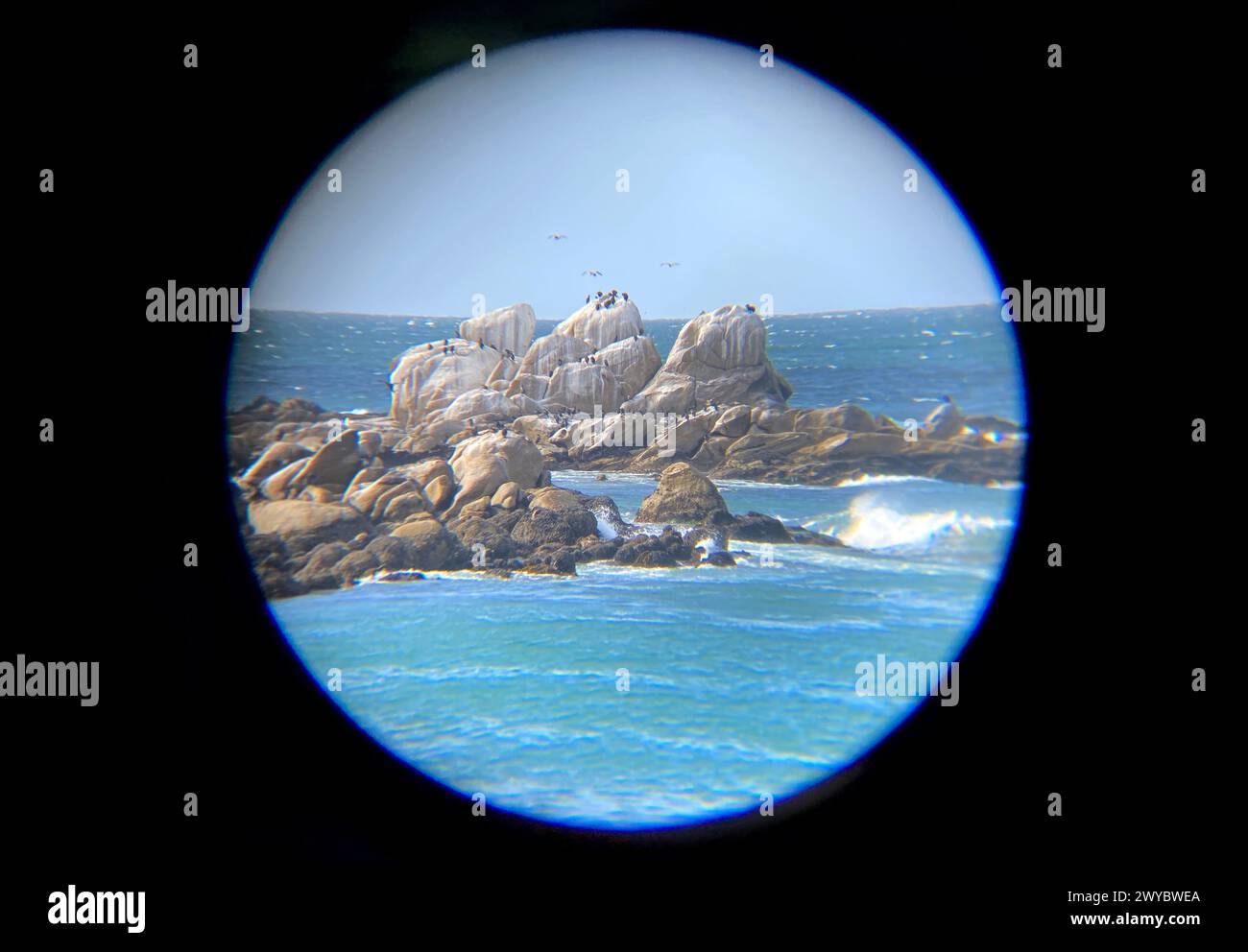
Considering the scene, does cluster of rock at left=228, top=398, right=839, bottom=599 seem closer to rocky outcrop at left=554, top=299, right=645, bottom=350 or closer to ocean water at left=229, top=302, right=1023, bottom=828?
ocean water at left=229, top=302, right=1023, bottom=828

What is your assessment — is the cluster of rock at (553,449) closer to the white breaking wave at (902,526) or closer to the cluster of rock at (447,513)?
the cluster of rock at (447,513)

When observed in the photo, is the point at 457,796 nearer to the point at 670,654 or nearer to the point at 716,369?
the point at 670,654

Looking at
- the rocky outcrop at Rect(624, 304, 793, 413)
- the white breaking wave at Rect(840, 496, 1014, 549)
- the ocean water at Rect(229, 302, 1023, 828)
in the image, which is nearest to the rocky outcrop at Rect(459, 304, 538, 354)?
the ocean water at Rect(229, 302, 1023, 828)

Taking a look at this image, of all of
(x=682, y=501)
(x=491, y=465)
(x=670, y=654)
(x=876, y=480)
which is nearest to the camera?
(x=670, y=654)

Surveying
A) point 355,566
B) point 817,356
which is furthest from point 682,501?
point 355,566

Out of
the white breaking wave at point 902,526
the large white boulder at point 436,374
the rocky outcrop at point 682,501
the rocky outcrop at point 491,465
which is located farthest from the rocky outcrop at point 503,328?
the white breaking wave at point 902,526
